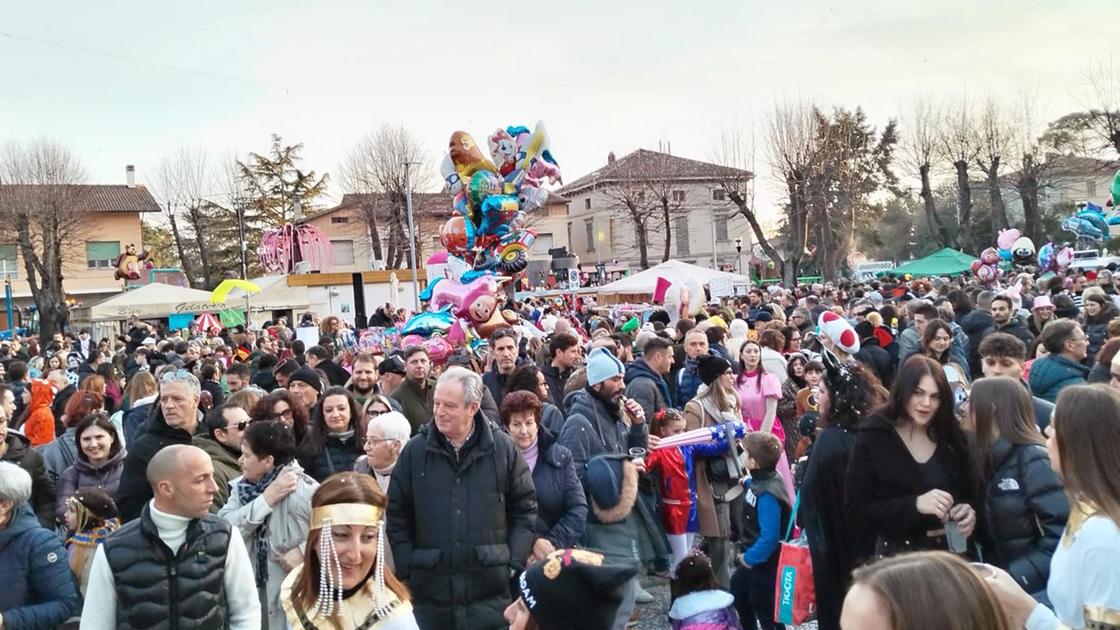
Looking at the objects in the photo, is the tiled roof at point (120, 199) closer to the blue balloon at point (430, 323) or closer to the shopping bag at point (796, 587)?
the blue balloon at point (430, 323)

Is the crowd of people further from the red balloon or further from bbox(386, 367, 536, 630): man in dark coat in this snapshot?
the red balloon

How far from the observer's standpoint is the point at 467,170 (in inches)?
616

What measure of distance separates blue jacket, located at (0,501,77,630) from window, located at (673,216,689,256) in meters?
53.7

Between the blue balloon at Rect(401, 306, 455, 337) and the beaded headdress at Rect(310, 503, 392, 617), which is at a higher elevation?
the blue balloon at Rect(401, 306, 455, 337)

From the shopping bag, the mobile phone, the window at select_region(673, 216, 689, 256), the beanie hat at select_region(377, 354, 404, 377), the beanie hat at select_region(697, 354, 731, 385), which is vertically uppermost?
the window at select_region(673, 216, 689, 256)

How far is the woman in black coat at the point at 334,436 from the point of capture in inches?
197

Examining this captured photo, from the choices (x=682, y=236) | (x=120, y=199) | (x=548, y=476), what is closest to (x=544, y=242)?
(x=682, y=236)

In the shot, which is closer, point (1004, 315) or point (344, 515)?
point (344, 515)

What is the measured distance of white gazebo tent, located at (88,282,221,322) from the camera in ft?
75.9

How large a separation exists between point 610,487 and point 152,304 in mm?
21492

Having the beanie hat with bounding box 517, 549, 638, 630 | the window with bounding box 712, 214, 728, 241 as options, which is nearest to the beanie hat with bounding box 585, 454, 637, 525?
the beanie hat with bounding box 517, 549, 638, 630

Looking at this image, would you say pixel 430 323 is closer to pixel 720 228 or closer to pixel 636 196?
pixel 636 196

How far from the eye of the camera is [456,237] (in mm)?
16016

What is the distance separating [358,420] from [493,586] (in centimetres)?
173
